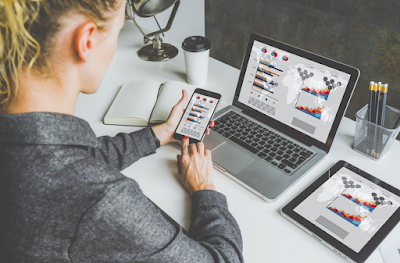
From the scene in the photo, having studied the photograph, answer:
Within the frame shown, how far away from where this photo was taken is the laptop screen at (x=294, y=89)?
2.85 feet

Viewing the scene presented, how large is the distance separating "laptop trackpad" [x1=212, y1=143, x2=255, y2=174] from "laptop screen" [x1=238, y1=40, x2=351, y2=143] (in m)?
0.17

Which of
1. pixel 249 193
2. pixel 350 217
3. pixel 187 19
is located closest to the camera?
pixel 350 217

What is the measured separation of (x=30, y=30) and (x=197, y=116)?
0.61 m

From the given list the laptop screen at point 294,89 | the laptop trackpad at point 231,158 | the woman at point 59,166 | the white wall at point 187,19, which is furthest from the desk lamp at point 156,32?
the white wall at point 187,19

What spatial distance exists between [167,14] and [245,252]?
2.33 metres

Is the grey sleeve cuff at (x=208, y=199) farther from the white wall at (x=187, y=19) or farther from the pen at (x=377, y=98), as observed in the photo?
the white wall at (x=187, y=19)

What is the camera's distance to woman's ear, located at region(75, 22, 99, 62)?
0.53 metres

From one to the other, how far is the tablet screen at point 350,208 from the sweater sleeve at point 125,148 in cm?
46

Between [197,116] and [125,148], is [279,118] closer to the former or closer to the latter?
[197,116]

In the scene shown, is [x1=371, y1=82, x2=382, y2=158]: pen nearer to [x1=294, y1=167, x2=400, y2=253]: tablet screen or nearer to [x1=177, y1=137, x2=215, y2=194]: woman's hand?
[x1=294, y1=167, x2=400, y2=253]: tablet screen

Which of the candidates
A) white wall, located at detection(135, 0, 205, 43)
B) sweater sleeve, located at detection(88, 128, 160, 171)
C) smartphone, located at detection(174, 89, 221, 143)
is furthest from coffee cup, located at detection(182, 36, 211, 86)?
white wall, located at detection(135, 0, 205, 43)

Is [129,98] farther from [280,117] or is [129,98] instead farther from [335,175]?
[335,175]

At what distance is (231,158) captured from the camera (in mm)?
918

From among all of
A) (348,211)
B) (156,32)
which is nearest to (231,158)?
(348,211)
